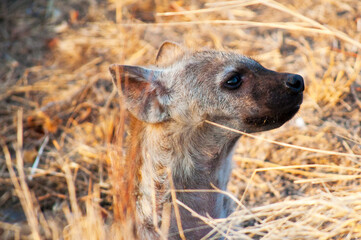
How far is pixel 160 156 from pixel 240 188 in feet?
4.89

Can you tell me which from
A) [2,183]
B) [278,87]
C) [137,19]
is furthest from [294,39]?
[2,183]

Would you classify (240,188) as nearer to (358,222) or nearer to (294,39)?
(358,222)

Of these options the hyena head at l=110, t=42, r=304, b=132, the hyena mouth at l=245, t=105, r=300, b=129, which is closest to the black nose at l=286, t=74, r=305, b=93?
the hyena head at l=110, t=42, r=304, b=132

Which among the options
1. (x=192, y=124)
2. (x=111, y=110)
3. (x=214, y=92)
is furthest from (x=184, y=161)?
(x=111, y=110)

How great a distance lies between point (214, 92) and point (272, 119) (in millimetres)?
489

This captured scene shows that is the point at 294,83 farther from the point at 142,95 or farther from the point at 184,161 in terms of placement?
the point at 142,95

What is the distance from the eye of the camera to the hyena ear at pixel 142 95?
11.3ft

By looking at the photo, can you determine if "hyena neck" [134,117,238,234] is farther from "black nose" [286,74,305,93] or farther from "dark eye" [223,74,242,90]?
"black nose" [286,74,305,93]

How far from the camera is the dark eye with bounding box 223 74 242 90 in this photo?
3543mm

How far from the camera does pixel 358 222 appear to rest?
9.78ft

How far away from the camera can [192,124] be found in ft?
11.7

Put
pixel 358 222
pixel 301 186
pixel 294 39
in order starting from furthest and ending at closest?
1. pixel 294 39
2. pixel 301 186
3. pixel 358 222

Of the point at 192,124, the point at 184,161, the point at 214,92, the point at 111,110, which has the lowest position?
the point at 111,110

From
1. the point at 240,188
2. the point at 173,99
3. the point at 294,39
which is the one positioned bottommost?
the point at 240,188
